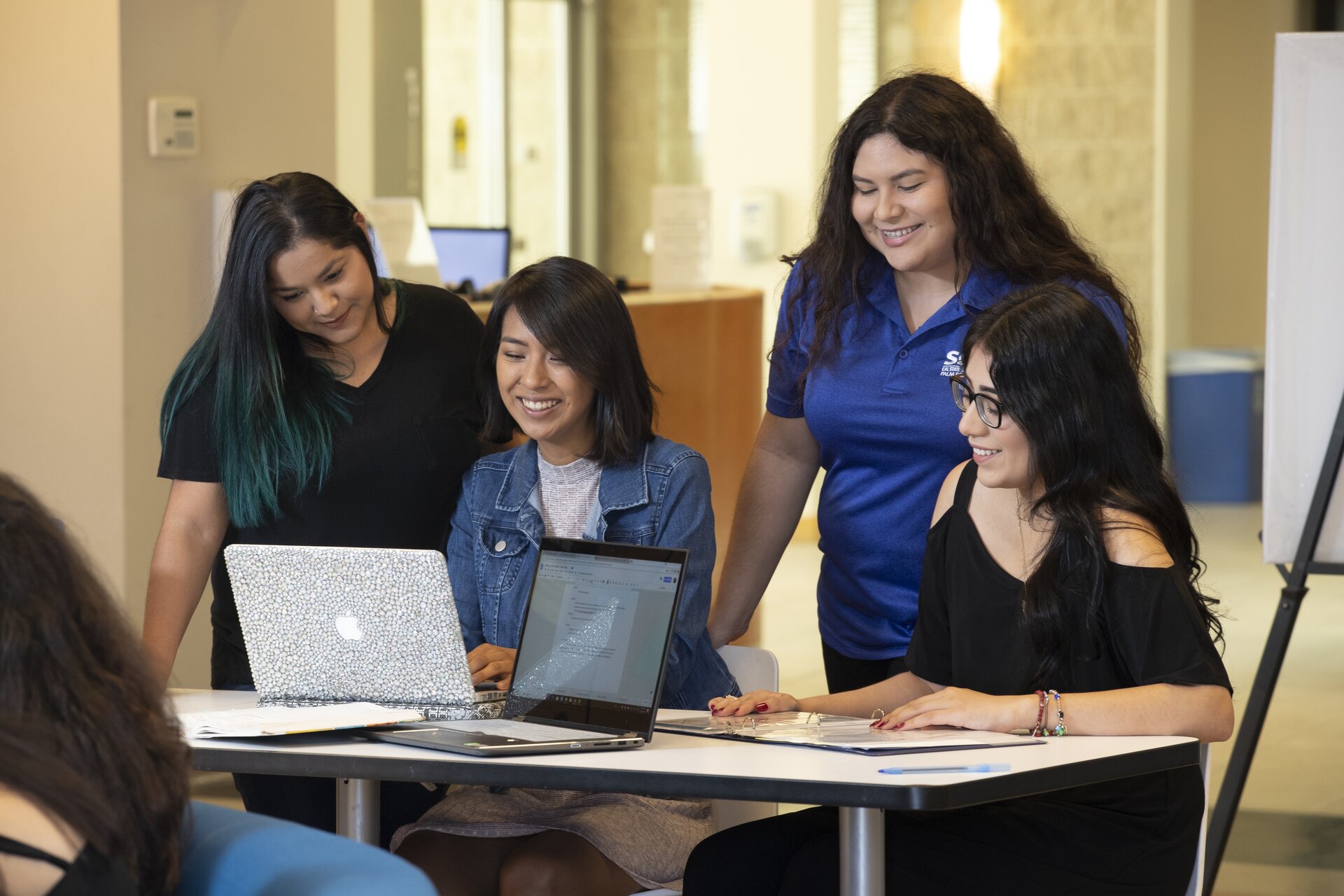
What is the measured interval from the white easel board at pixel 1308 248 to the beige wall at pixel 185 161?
2.54m

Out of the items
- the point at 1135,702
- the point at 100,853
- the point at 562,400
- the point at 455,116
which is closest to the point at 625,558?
the point at 562,400

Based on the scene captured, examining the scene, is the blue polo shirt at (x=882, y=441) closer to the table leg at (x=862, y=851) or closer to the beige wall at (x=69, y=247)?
the table leg at (x=862, y=851)

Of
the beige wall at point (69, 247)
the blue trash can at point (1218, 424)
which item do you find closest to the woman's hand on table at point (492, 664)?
the beige wall at point (69, 247)

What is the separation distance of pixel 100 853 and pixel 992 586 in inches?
49.1

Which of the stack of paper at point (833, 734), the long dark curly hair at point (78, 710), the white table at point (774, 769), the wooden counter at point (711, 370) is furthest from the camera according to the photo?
the wooden counter at point (711, 370)

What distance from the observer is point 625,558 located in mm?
2080

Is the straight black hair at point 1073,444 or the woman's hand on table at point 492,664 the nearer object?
the straight black hair at point 1073,444

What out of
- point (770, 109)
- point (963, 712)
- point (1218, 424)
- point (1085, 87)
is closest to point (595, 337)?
point (963, 712)

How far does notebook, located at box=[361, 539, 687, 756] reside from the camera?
6.59 ft

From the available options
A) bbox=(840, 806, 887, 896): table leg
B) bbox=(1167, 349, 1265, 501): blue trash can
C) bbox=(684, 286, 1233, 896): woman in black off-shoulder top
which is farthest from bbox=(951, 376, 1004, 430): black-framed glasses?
bbox=(1167, 349, 1265, 501): blue trash can

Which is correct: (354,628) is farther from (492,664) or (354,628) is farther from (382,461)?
(382,461)

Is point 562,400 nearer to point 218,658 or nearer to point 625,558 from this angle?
point 625,558

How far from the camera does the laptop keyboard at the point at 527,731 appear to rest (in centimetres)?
200

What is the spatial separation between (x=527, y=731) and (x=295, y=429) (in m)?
0.73
